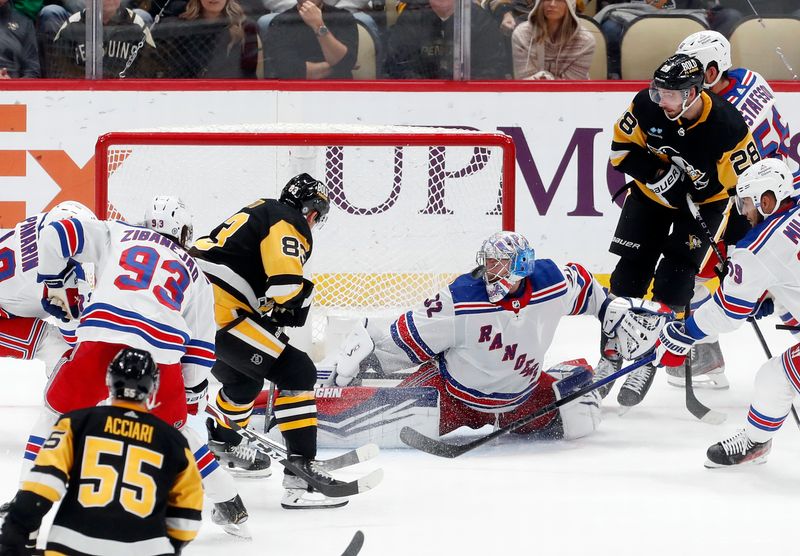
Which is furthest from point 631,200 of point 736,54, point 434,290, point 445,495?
point 445,495

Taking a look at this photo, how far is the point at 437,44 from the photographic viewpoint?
6039mm

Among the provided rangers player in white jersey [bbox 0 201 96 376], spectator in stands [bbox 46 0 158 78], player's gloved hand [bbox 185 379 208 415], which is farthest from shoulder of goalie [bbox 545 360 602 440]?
spectator in stands [bbox 46 0 158 78]

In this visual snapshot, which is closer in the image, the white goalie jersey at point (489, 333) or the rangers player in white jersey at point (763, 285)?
the rangers player in white jersey at point (763, 285)

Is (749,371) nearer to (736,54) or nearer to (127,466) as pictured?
(736,54)

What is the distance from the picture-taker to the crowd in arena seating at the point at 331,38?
6.01 m

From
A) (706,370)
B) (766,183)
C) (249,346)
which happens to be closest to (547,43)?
(706,370)

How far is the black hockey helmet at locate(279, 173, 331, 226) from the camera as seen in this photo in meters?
3.98

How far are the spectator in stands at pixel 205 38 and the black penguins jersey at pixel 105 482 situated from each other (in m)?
3.66

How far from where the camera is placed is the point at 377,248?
5.32 m

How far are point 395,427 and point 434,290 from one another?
0.93 metres

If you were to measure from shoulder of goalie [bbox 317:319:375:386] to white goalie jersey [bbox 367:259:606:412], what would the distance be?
3.3 inches

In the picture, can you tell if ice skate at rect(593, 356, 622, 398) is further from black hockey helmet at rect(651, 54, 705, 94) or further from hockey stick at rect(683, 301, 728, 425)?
black hockey helmet at rect(651, 54, 705, 94)

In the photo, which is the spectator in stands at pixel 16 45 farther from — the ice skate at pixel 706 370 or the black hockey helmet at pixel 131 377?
the black hockey helmet at pixel 131 377

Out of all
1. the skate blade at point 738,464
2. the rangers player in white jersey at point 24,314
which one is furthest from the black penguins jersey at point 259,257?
the skate blade at point 738,464
